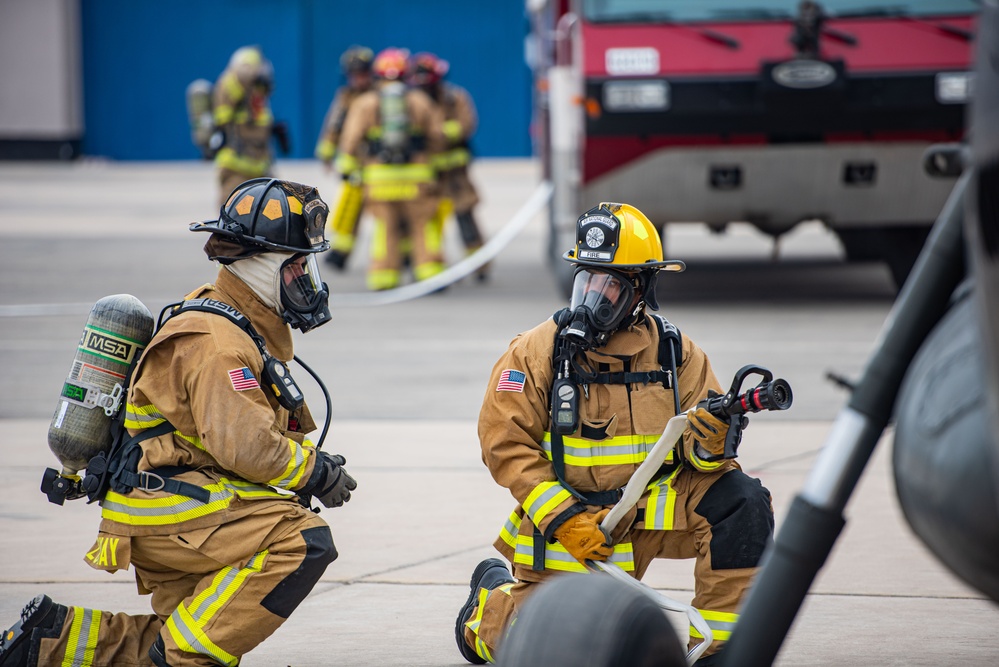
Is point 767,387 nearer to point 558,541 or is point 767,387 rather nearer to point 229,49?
point 558,541

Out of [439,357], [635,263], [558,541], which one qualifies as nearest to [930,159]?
[635,263]

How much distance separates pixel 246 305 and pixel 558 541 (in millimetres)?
985

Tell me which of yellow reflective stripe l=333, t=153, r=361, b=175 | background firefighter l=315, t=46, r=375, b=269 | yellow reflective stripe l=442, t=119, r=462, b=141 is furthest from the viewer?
background firefighter l=315, t=46, r=375, b=269

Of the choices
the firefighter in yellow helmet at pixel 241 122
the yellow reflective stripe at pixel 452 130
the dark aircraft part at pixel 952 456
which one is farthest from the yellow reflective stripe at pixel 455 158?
the dark aircraft part at pixel 952 456

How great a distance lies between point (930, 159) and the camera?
2.52 metres

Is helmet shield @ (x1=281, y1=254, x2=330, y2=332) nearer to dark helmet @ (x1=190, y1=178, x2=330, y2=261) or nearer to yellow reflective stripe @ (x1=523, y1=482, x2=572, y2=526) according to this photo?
dark helmet @ (x1=190, y1=178, x2=330, y2=261)

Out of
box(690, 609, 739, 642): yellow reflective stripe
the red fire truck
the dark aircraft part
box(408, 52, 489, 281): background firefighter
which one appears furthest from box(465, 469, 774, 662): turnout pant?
box(408, 52, 489, 281): background firefighter

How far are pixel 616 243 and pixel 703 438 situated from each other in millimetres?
553

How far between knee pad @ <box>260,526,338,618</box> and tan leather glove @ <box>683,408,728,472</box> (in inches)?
35.9

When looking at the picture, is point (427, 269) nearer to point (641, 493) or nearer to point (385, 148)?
point (385, 148)

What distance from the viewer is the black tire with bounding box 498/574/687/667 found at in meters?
2.39

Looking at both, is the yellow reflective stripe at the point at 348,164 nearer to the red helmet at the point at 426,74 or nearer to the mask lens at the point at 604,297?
the red helmet at the point at 426,74

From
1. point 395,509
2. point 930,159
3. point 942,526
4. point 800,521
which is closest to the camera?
point 942,526

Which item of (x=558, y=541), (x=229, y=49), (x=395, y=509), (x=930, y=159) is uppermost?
(x=229, y=49)
